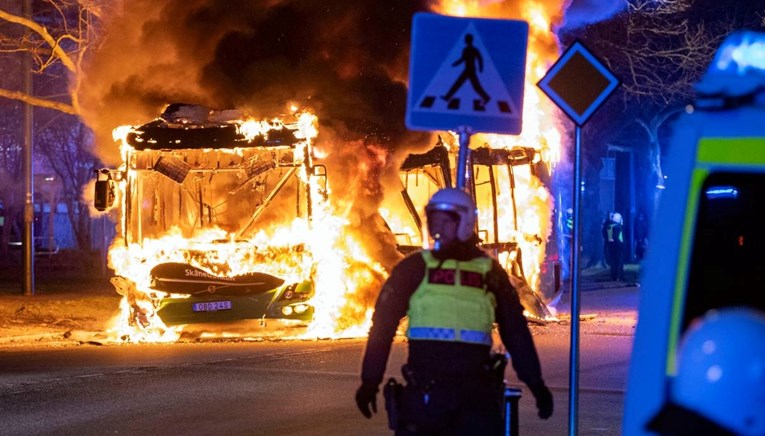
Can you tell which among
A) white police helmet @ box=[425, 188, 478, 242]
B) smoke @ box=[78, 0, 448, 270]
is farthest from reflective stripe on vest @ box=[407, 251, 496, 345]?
smoke @ box=[78, 0, 448, 270]

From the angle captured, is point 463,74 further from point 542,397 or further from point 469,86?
point 542,397

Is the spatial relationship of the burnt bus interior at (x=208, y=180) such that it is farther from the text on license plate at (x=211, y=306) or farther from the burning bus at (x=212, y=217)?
the text on license plate at (x=211, y=306)

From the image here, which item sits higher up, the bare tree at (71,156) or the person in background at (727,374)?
the bare tree at (71,156)

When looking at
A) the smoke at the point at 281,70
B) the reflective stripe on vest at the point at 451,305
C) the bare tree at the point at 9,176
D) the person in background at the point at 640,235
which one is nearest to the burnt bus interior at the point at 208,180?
the smoke at the point at 281,70

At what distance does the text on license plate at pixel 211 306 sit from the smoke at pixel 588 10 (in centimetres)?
836

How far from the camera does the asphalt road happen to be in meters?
9.52

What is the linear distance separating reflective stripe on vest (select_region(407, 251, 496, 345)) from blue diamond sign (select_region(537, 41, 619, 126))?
217 centimetres

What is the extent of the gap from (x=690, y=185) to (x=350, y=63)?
1418 centimetres

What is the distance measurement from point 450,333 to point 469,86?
1720mm

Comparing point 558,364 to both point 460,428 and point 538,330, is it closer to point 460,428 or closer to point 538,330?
point 538,330

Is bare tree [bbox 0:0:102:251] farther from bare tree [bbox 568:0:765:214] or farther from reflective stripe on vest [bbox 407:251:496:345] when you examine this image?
reflective stripe on vest [bbox 407:251:496:345]

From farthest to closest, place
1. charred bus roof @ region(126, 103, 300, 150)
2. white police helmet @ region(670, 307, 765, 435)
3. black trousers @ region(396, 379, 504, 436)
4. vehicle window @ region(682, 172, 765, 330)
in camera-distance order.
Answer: charred bus roof @ region(126, 103, 300, 150), black trousers @ region(396, 379, 504, 436), vehicle window @ region(682, 172, 765, 330), white police helmet @ region(670, 307, 765, 435)

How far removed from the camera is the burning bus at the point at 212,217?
14992mm

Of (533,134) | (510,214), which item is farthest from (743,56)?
(510,214)
